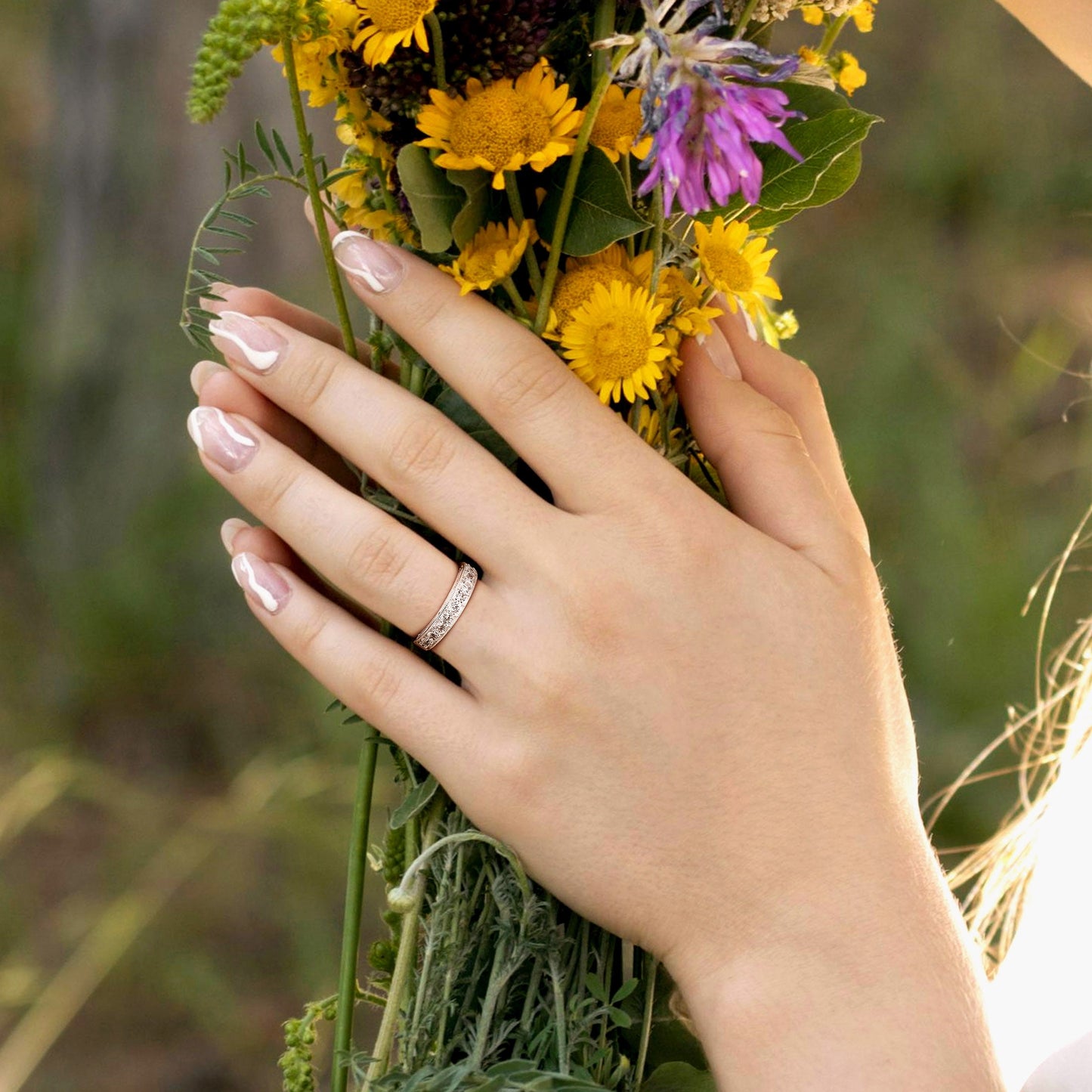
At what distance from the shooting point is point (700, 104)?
0.43 meters

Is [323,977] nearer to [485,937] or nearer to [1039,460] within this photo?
[485,937]

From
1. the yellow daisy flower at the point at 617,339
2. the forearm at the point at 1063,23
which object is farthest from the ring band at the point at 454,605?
the forearm at the point at 1063,23

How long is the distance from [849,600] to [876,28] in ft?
9.56

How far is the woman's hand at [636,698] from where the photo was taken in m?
0.54

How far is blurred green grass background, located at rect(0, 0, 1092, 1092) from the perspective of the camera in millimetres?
1806

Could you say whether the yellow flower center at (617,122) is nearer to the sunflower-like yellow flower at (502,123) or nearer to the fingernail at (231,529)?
the sunflower-like yellow flower at (502,123)

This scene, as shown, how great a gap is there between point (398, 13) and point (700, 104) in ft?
0.49

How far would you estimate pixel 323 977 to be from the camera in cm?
181

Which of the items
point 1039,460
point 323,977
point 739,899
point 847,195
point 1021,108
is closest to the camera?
point 739,899

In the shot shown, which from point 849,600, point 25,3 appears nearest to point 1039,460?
point 849,600

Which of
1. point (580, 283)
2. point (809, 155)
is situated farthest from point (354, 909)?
point (809, 155)

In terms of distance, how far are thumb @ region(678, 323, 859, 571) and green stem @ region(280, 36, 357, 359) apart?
19cm

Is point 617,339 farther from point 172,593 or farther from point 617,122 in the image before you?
point 172,593

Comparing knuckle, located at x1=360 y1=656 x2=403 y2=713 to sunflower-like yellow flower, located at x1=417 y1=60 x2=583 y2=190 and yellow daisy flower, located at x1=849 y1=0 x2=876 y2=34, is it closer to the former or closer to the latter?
sunflower-like yellow flower, located at x1=417 y1=60 x2=583 y2=190
